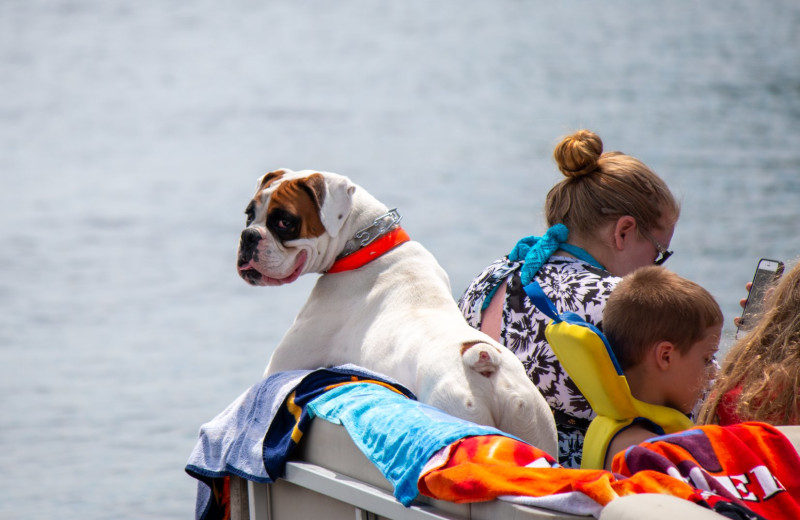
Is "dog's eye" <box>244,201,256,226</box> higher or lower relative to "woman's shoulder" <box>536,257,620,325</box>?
lower

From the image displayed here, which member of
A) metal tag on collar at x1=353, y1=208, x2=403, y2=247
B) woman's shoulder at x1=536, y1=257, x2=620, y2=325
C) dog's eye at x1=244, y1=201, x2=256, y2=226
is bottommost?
dog's eye at x1=244, y1=201, x2=256, y2=226

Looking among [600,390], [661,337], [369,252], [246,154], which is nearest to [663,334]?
[661,337]

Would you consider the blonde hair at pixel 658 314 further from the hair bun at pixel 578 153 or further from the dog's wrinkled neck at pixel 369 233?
the dog's wrinkled neck at pixel 369 233

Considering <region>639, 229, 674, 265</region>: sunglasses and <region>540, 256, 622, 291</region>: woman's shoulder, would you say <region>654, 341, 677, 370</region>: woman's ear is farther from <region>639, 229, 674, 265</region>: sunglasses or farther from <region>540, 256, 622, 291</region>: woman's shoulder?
<region>639, 229, 674, 265</region>: sunglasses

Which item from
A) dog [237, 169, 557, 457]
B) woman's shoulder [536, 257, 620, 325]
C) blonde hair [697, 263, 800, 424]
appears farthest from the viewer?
dog [237, 169, 557, 457]

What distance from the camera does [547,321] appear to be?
243 centimetres

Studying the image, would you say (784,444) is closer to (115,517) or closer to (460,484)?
(460,484)

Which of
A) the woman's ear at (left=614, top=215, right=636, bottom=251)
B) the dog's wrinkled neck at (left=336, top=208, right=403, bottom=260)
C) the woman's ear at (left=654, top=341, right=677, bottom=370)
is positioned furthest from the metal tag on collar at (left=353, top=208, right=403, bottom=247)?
the woman's ear at (left=654, top=341, right=677, bottom=370)

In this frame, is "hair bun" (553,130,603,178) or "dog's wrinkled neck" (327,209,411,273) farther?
"dog's wrinkled neck" (327,209,411,273)

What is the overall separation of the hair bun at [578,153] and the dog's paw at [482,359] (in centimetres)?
67

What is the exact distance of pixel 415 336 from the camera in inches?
93.6

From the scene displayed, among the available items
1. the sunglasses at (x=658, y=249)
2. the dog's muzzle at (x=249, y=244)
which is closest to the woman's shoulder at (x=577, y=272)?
the sunglasses at (x=658, y=249)

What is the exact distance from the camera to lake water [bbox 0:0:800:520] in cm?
654

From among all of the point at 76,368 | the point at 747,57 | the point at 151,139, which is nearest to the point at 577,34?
the point at 747,57
